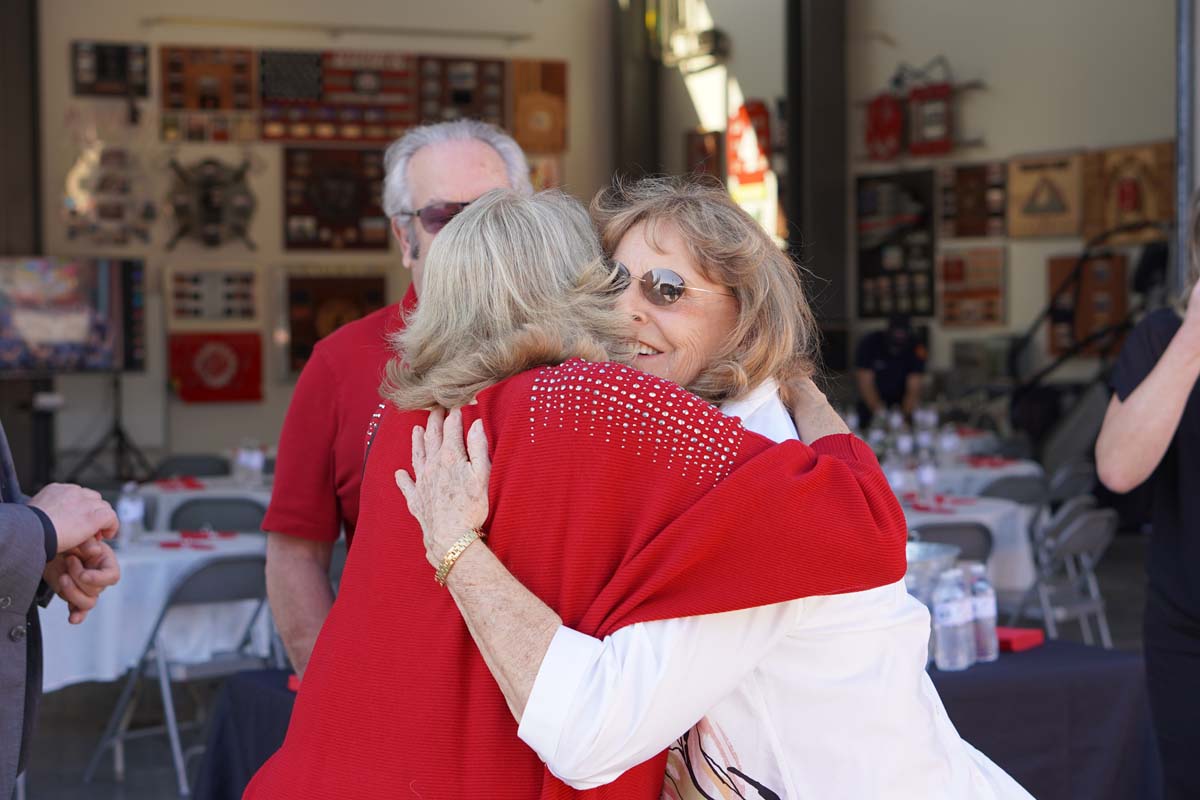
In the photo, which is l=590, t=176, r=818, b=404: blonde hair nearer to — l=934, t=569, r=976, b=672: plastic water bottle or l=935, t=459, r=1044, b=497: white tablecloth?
l=934, t=569, r=976, b=672: plastic water bottle

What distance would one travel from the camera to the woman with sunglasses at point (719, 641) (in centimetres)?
144

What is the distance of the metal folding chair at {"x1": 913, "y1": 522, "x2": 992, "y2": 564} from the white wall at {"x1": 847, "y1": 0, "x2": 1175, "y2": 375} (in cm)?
606

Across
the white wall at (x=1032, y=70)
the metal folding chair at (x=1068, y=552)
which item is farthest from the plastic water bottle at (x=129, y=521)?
the white wall at (x=1032, y=70)

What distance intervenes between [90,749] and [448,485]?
4784 millimetres

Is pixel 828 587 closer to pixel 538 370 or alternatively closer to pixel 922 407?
pixel 538 370

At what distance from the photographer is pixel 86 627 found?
201 inches

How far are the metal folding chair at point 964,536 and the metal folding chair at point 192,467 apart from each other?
16.7ft

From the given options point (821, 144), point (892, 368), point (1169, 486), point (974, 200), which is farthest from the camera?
point (821, 144)

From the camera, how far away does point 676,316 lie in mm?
1772

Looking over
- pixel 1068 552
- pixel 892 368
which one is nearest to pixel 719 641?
pixel 1068 552

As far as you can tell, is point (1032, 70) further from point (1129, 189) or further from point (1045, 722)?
point (1045, 722)

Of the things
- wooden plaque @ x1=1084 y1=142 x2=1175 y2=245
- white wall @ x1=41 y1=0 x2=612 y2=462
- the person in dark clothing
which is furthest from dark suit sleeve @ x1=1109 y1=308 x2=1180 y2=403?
white wall @ x1=41 y1=0 x2=612 y2=462

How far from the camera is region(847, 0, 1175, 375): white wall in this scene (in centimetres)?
1092

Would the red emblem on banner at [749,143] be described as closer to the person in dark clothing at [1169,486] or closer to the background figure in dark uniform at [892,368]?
the background figure in dark uniform at [892,368]
